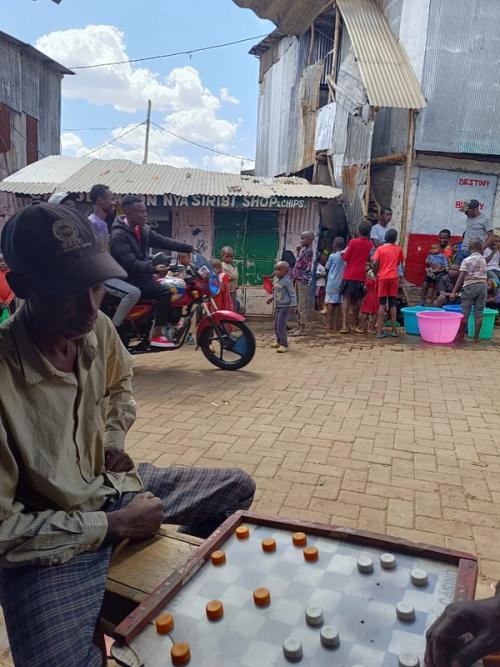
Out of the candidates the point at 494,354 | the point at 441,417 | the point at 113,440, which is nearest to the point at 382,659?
the point at 113,440

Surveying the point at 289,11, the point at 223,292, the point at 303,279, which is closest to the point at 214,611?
the point at 223,292

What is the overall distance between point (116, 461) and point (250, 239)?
974cm

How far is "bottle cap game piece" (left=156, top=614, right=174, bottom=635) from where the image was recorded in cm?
119

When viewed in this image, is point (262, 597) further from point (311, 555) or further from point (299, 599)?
point (311, 555)

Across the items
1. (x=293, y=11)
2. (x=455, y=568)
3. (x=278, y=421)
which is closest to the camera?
(x=455, y=568)

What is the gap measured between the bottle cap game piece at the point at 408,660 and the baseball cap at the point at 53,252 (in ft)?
3.95

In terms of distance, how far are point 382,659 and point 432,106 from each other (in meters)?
11.7

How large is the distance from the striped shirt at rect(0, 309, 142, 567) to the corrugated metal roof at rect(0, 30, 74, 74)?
18816 mm

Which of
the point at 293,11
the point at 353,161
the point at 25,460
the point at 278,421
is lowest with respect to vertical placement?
the point at 278,421

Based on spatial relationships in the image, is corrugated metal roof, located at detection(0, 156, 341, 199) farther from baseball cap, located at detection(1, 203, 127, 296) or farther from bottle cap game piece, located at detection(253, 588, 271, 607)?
bottle cap game piece, located at detection(253, 588, 271, 607)

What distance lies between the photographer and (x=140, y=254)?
238 inches

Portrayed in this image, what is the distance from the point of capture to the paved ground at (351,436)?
3.11m

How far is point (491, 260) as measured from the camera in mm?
10094

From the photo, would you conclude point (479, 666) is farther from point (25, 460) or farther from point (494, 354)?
point (494, 354)
